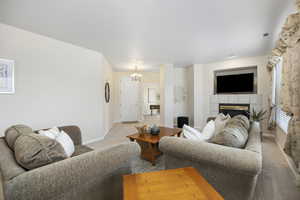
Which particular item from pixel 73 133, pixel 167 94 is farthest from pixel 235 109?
pixel 73 133

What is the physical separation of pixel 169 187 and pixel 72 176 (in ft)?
2.28

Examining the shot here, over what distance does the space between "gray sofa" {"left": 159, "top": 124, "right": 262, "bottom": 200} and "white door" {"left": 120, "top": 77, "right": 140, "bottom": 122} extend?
5306 mm

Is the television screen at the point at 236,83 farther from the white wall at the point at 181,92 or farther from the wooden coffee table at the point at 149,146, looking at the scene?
the wooden coffee table at the point at 149,146

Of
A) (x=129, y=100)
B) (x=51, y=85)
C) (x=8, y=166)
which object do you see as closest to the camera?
(x=8, y=166)

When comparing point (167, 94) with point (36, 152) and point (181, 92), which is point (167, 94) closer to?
point (181, 92)

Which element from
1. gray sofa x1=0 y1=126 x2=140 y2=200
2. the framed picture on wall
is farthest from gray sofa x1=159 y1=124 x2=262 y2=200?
the framed picture on wall

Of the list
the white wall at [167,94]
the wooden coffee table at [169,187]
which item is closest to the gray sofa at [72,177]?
the wooden coffee table at [169,187]

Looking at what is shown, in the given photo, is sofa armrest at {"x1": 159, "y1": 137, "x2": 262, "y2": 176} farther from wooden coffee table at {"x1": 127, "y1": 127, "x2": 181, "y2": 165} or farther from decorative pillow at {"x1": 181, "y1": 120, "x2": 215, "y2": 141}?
wooden coffee table at {"x1": 127, "y1": 127, "x2": 181, "y2": 165}

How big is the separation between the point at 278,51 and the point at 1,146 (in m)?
4.52

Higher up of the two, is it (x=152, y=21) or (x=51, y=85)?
(x=152, y=21)

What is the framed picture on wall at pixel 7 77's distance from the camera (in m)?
2.29

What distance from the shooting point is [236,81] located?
461 centimetres

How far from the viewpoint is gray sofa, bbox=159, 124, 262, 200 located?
1.10m

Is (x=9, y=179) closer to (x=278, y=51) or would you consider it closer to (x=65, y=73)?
(x=65, y=73)
